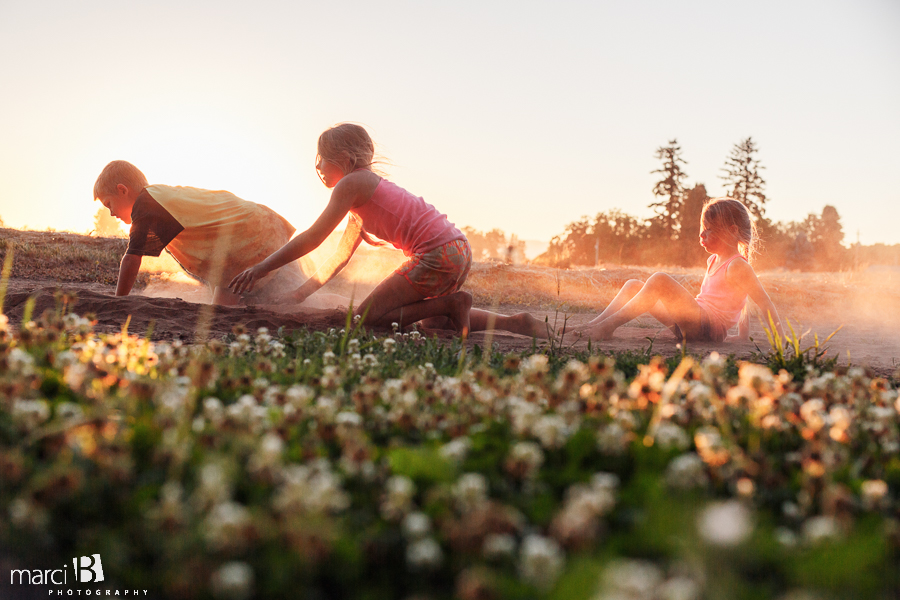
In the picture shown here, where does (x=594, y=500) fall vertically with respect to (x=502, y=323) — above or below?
below

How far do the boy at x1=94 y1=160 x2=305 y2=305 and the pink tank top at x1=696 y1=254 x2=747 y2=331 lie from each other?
15.0 feet

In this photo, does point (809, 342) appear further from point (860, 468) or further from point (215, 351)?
point (215, 351)

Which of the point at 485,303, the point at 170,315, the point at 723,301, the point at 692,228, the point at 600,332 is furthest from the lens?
the point at 692,228

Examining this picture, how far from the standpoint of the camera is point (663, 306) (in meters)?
6.09

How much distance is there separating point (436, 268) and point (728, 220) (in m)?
3.21

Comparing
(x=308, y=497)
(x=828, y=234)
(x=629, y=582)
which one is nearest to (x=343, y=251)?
(x=308, y=497)

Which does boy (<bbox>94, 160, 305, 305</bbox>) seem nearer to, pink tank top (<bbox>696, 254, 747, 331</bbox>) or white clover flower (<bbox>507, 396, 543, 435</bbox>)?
pink tank top (<bbox>696, 254, 747, 331</bbox>)

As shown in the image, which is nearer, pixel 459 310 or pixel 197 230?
pixel 459 310

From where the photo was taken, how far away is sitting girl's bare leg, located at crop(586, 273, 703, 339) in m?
5.80

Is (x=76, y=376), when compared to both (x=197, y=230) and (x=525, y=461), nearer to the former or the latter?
(x=525, y=461)

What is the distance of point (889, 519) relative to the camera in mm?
1373

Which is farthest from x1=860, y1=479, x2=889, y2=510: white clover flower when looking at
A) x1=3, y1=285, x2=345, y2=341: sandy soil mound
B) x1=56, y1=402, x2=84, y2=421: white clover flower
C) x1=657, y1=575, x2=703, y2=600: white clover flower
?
x1=3, y1=285, x2=345, y2=341: sandy soil mound

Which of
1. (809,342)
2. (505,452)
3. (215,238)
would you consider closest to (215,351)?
(505,452)

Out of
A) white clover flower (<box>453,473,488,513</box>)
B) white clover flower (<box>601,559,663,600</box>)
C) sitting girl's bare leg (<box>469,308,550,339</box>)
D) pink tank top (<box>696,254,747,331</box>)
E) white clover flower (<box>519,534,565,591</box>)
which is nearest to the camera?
white clover flower (<box>601,559,663,600</box>)
